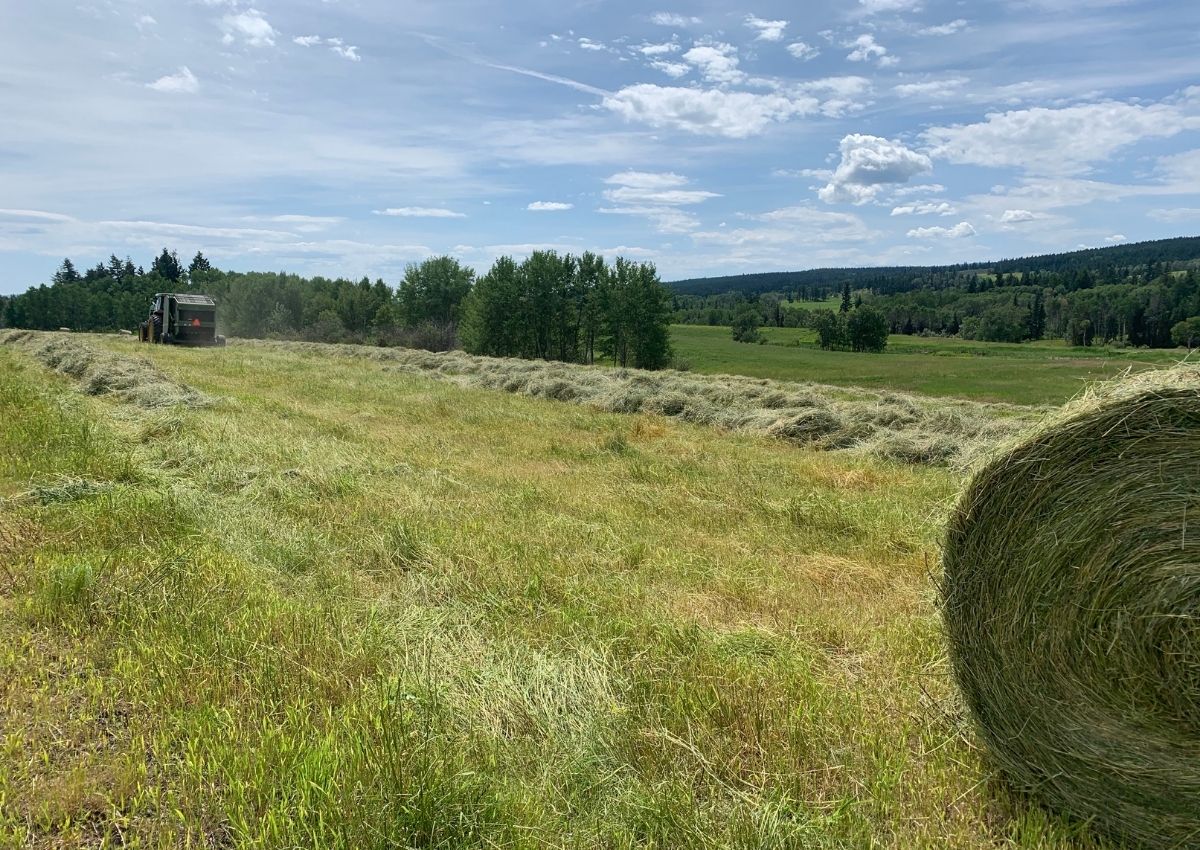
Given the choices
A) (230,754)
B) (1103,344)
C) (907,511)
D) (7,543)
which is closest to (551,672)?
(230,754)

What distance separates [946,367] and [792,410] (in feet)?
151

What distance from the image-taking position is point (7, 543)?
535 centimetres

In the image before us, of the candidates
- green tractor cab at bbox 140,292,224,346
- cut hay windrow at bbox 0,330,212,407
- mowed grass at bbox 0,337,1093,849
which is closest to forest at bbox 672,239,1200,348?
green tractor cab at bbox 140,292,224,346

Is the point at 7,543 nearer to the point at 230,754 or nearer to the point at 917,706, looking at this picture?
the point at 230,754

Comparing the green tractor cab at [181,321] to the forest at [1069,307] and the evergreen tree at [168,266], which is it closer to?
the forest at [1069,307]

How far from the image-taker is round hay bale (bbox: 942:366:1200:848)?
293cm

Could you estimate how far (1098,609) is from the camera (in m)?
3.12

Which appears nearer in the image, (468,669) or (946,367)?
(468,669)

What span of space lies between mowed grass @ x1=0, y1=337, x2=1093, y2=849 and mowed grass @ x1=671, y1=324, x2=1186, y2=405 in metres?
9.89

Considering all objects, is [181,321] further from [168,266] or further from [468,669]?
[168,266]

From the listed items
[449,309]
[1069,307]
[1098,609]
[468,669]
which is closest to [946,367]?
[449,309]

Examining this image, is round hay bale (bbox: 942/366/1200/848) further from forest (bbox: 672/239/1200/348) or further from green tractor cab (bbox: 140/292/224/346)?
forest (bbox: 672/239/1200/348)

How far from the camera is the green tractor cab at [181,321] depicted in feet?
119

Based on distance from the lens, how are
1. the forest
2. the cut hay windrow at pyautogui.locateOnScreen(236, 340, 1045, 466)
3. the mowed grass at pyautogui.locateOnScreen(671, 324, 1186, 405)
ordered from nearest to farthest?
the cut hay windrow at pyautogui.locateOnScreen(236, 340, 1045, 466)
the mowed grass at pyautogui.locateOnScreen(671, 324, 1186, 405)
the forest
